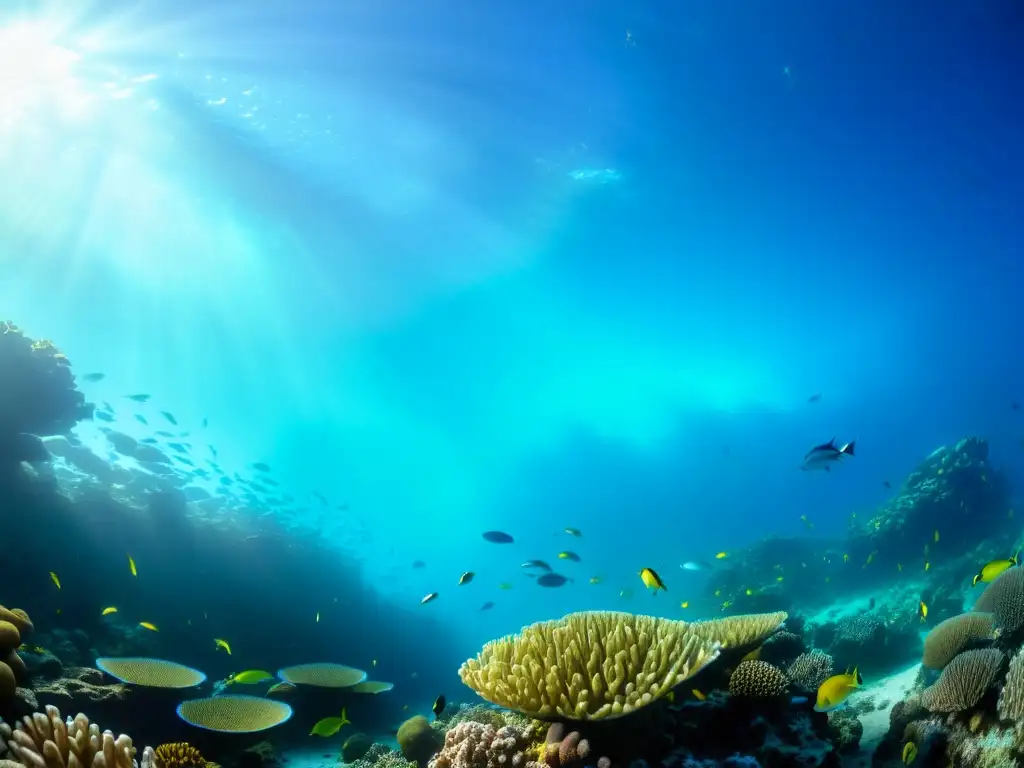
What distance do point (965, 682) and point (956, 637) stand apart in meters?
1.35

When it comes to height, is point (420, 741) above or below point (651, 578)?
below

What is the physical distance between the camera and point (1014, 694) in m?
3.88

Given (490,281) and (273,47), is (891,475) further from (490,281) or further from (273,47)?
(273,47)

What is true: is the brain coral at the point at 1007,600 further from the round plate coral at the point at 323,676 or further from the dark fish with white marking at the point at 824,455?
the round plate coral at the point at 323,676

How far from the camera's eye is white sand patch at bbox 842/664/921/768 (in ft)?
17.4

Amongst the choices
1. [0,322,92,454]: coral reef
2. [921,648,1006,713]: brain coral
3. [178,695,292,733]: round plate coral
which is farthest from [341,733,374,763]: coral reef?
[0,322,92,454]: coral reef

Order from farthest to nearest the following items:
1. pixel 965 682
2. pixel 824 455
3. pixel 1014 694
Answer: pixel 824 455 < pixel 965 682 < pixel 1014 694

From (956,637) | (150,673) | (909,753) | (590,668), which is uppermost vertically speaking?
(150,673)

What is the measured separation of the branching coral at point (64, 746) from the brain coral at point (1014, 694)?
608cm

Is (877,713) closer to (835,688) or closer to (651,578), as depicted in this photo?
(651,578)

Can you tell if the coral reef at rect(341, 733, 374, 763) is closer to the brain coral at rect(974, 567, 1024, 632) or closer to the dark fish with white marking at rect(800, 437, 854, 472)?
the brain coral at rect(974, 567, 1024, 632)

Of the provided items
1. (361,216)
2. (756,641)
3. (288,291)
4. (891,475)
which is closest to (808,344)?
(361,216)

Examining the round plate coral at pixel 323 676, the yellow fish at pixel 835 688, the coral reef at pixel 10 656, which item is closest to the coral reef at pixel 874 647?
the yellow fish at pixel 835 688

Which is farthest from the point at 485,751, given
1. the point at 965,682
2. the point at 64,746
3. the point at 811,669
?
the point at 811,669
